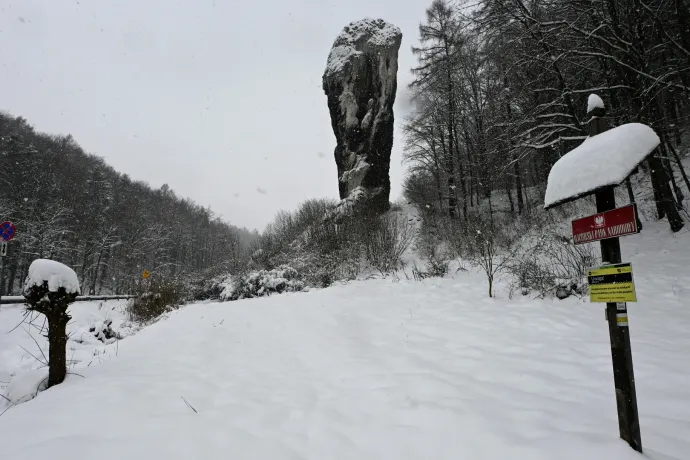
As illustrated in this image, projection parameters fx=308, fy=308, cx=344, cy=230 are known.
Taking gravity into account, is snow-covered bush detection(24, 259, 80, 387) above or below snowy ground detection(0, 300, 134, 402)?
above

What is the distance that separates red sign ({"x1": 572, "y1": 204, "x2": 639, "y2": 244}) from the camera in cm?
215

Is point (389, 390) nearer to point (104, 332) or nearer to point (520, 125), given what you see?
point (104, 332)

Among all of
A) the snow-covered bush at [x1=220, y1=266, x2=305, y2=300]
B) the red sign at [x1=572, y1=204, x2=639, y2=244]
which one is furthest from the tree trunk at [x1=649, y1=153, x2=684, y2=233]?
the snow-covered bush at [x1=220, y1=266, x2=305, y2=300]

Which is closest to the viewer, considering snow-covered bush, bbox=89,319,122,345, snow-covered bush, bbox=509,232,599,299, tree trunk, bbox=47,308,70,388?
tree trunk, bbox=47,308,70,388

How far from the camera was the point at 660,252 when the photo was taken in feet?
22.7

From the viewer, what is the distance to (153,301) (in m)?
10.8

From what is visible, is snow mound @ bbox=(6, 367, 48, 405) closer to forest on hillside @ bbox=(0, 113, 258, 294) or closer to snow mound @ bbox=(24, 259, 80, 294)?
snow mound @ bbox=(24, 259, 80, 294)

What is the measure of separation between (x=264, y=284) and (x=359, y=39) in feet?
49.1

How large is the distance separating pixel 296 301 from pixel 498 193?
52.0 feet

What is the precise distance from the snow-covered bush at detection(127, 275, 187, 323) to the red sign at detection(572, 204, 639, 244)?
11.6 m

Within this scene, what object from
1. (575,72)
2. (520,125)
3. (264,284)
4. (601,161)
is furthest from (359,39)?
(601,161)

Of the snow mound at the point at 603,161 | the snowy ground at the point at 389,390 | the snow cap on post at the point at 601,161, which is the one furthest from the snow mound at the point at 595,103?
the snowy ground at the point at 389,390

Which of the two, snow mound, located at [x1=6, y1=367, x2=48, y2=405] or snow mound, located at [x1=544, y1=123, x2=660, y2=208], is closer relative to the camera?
snow mound, located at [x1=544, y1=123, x2=660, y2=208]

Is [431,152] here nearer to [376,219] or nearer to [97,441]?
Answer: [376,219]
